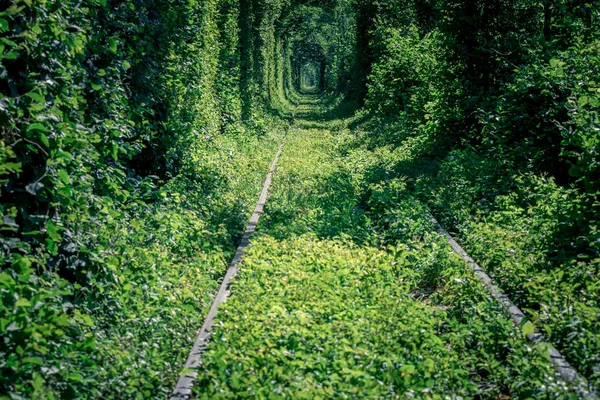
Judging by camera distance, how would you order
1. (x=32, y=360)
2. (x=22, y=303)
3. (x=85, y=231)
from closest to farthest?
(x=32, y=360) → (x=22, y=303) → (x=85, y=231)

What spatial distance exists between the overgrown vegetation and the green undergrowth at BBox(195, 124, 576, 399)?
27mm

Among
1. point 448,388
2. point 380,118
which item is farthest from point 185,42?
point 380,118

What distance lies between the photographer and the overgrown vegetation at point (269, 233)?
14.2ft

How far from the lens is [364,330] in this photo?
4.93m

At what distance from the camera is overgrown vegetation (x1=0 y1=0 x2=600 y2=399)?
432 cm

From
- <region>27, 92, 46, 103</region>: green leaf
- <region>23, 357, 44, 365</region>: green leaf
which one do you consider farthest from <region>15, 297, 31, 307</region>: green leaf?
<region>27, 92, 46, 103</region>: green leaf

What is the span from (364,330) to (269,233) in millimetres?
3930

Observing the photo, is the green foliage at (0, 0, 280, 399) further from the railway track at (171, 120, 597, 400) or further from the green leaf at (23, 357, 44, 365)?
the railway track at (171, 120, 597, 400)

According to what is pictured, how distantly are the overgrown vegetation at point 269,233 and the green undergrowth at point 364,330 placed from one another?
0.03 m

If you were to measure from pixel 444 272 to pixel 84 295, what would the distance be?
4.08 meters

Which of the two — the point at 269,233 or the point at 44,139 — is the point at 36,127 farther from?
the point at 269,233

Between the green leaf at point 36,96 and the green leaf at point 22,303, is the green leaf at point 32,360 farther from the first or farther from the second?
the green leaf at point 36,96

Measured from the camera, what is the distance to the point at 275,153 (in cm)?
1802

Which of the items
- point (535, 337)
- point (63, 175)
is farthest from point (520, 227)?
point (63, 175)
